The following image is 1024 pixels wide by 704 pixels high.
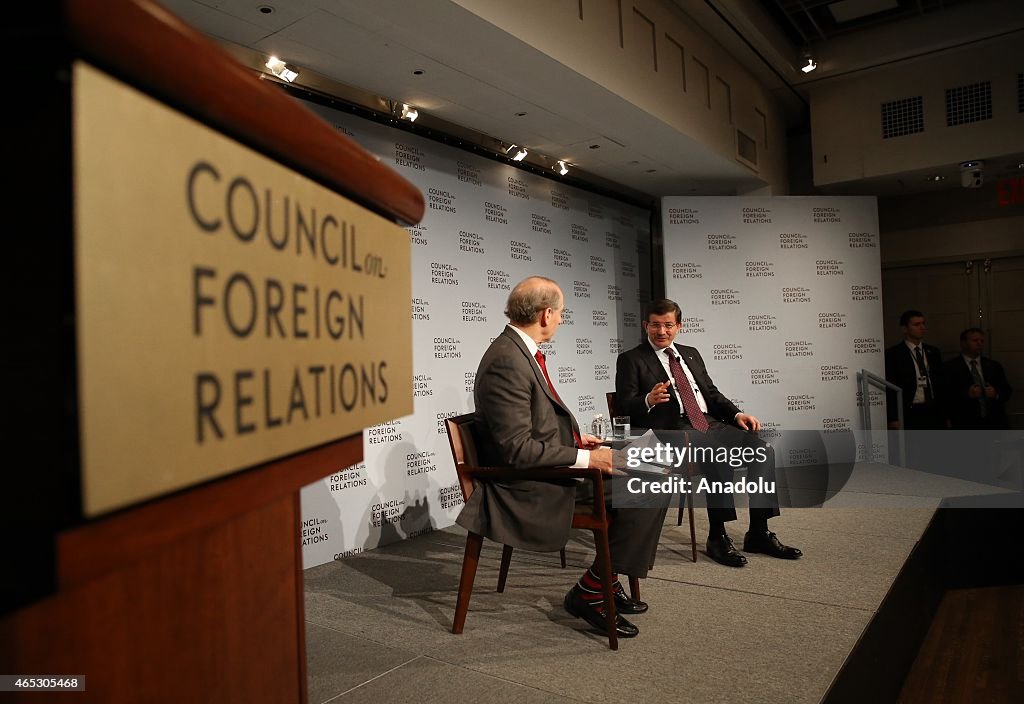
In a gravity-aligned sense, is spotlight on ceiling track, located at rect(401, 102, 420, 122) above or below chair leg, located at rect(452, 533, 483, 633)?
above

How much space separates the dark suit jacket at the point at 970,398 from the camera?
5457mm

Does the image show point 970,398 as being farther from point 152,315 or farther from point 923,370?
point 152,315

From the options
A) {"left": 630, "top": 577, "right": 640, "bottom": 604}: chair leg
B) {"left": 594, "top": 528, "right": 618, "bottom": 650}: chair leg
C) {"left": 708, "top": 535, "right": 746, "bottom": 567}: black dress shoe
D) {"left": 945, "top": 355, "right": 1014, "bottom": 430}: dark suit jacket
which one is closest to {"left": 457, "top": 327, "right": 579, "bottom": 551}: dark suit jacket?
{"left": 594, "top": 528, "right": 618, "bottom": 650}: chair leg

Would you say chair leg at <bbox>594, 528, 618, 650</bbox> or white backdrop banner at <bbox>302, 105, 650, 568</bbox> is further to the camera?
A: white backdrop banner at <bbox>302, 105, 650, 568</bbox>

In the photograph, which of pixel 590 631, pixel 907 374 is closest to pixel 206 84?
pixel 590 631

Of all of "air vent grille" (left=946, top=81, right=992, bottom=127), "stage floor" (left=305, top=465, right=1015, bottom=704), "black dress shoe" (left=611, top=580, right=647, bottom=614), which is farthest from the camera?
"air vent grille" (left=946, top=81, right=992, bottom=127)

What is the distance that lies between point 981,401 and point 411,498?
4.79 meters

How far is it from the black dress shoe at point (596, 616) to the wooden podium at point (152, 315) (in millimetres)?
1971

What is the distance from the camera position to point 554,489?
2.20 metres

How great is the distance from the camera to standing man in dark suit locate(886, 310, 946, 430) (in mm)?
5445

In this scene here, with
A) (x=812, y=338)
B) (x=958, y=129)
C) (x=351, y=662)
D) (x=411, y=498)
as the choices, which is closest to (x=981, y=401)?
(x=812, y=338)

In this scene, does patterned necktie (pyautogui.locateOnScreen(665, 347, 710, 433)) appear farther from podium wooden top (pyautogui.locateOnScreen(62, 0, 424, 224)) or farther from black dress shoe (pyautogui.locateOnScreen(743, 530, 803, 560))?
podium wooden top (pyautogui.locateOnScreen(62, 0, 424, 224))

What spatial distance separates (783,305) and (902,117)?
1.88 m

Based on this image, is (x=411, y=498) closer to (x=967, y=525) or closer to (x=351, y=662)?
(x=351, y=662)
